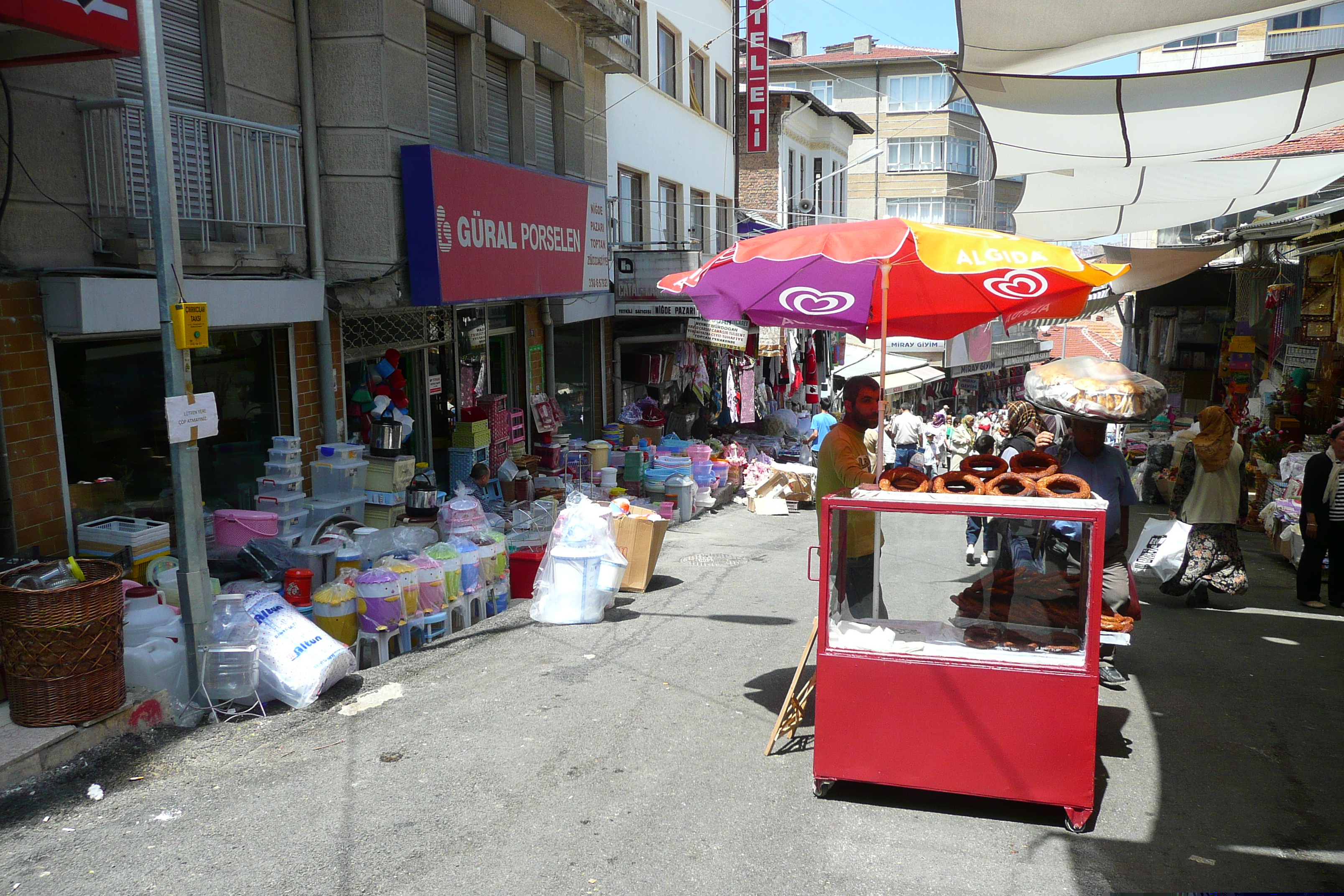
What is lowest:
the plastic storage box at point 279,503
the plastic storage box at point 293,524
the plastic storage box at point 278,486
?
the plastic storage box at point 293,524

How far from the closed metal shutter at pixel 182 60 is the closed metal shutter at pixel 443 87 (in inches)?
107

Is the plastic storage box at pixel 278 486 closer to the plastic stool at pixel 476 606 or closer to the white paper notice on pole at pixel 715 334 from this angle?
the plastic stool at pixel 476 606

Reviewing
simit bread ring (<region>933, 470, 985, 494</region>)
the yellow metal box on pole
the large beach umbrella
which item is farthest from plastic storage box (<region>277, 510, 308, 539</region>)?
simit bread ring (<region>933, 470, 985, 494</region>)

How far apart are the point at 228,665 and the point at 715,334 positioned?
1218 centimetres

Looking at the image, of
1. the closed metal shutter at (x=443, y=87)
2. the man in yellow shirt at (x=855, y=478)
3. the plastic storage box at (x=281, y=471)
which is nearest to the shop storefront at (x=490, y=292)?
the closed metal shutter at (x=443, y=87)

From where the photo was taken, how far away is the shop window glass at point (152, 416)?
21.6 ft

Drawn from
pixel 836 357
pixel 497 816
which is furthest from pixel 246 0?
pixel 836 357

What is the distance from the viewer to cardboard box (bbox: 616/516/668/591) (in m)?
9.10

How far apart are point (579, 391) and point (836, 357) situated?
13.8 meters

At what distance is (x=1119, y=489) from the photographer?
6.28 m

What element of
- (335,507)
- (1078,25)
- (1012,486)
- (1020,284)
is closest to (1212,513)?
(1020,284)

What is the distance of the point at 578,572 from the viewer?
796 centimetres

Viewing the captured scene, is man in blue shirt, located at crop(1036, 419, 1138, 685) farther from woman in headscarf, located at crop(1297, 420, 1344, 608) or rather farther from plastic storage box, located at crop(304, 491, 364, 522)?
plastic storage box, located at crop(304, 491, 364, 522)

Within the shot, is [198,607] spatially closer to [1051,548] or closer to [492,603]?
[492,603]
